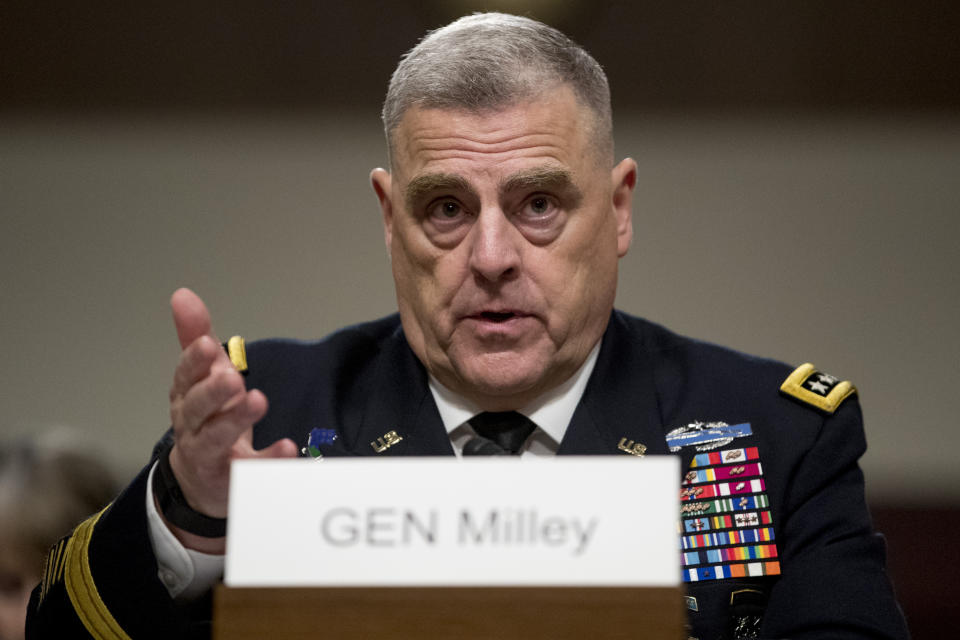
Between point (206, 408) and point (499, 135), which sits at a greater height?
point (499, 135)

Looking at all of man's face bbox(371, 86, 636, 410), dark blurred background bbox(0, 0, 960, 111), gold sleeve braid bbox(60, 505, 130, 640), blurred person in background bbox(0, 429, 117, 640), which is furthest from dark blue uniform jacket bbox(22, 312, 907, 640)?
dark blurred background bbox(0, 0, 960, 111)

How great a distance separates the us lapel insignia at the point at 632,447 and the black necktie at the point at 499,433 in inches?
6.7

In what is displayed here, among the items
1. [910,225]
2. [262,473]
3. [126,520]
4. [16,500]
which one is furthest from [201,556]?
[910,225]

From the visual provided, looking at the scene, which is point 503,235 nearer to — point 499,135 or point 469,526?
point 499,135

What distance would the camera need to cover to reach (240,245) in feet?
15.1

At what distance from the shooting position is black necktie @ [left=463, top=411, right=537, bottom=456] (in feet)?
6.85

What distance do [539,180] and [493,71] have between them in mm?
217

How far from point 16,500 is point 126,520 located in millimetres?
1178

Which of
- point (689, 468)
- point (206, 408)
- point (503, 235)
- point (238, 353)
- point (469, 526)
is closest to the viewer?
point (469, 526)

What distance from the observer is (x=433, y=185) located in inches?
78.0

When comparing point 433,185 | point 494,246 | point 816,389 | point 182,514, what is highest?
point 433,185

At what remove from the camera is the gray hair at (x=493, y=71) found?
1.99 meters

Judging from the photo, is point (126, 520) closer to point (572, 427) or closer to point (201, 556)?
point (201, 556)

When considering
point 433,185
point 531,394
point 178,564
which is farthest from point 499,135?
point 178,564
